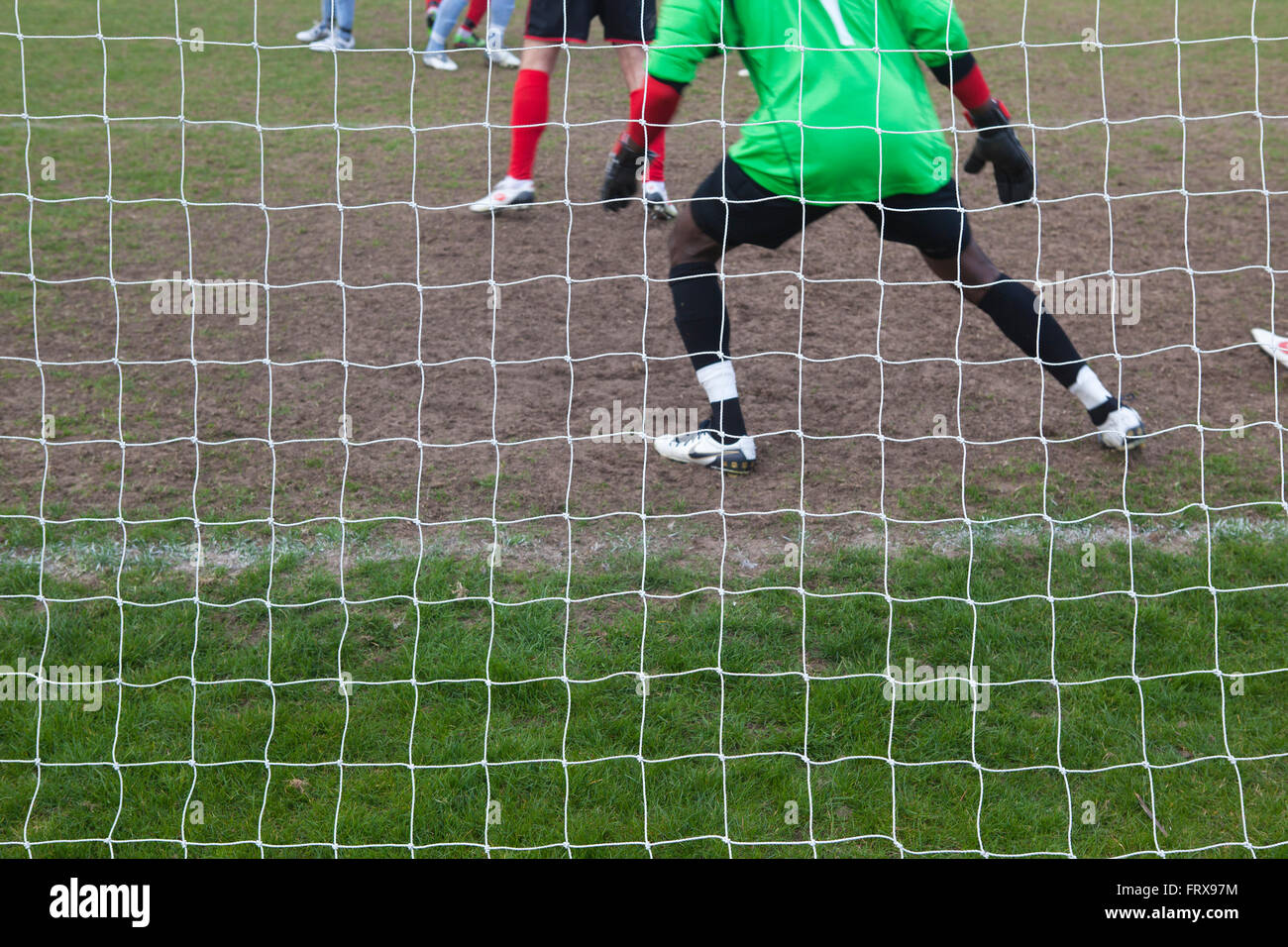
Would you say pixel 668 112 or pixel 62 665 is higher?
pixel 668 112

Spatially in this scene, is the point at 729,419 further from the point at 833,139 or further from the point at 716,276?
the point at 833,139

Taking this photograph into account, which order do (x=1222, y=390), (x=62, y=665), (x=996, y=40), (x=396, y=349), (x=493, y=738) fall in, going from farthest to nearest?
(x=996, y=40)
(x=396, y=349)
(x=1222, y=390)
(x=62, y=665)
(x=493, y=738)

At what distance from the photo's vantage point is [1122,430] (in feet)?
12.3

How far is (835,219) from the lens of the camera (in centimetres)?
562

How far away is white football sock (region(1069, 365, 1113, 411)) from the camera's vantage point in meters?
3.69

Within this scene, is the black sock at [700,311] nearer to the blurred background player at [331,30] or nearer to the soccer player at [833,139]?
the soccer player at [833,139]

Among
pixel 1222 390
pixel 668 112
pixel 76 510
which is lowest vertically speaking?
pixel 76 510

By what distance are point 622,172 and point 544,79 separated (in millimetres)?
1809

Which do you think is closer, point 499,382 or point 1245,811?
point 1245,811

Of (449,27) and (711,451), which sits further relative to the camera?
(449,27)

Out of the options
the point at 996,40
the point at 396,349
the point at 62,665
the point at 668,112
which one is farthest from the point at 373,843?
the point at 996,40

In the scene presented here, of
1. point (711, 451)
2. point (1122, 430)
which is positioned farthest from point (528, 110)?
point (1122, 430)

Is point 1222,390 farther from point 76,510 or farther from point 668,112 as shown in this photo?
point 76,510
